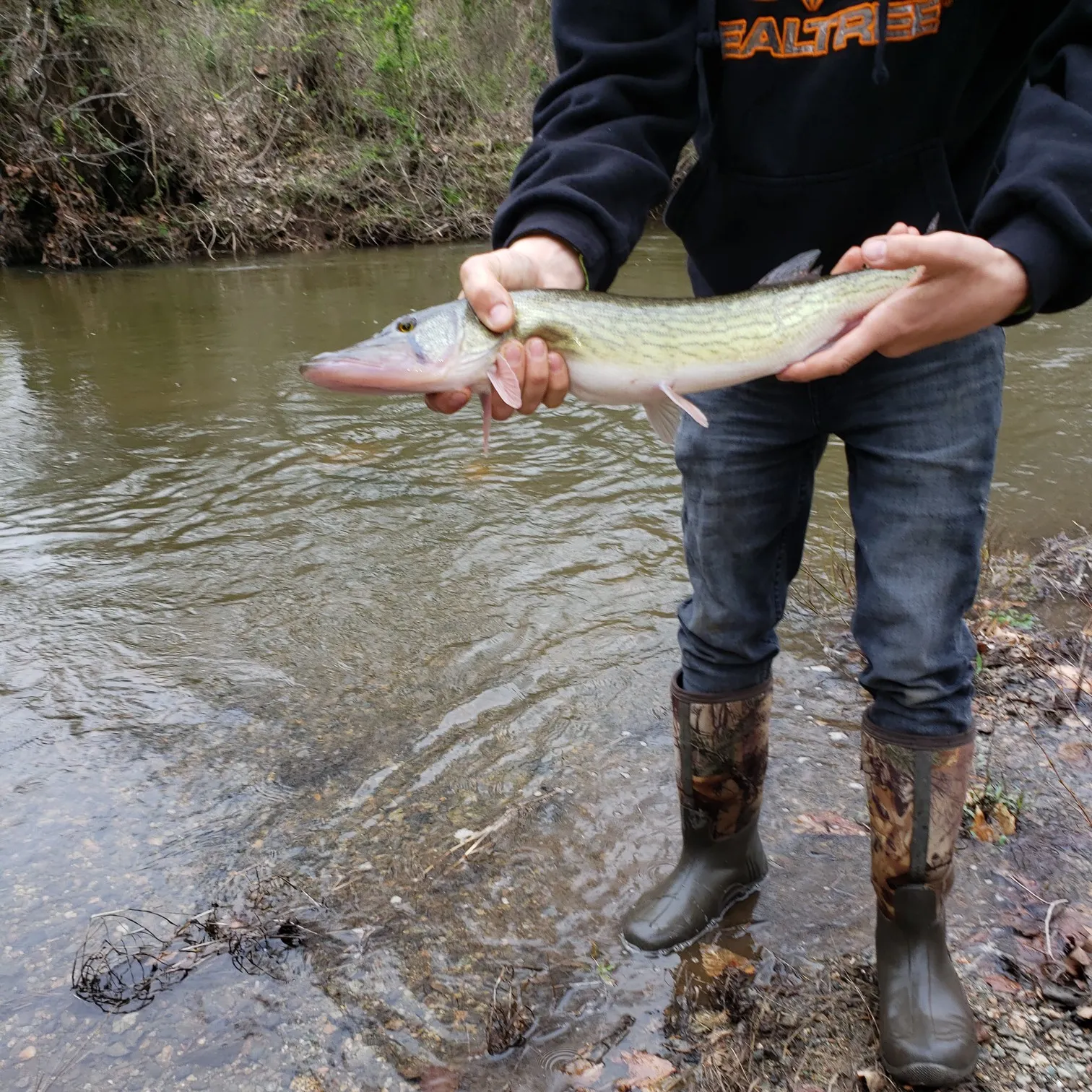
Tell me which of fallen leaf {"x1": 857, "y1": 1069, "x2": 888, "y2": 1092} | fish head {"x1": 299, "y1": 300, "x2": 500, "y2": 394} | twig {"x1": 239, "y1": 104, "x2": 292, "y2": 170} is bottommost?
fallen leaf {"x1": 857, "y1": 1069, "x2": 888, "y2": 1092}

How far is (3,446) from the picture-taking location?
240 inches

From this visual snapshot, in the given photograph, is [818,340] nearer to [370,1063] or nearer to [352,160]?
[370,1063]

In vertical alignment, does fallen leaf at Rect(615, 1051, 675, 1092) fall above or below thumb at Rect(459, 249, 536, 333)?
below

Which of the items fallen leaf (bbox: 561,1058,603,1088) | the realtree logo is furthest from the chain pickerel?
fallen leaf (bbox: 561,1058,603,1088)

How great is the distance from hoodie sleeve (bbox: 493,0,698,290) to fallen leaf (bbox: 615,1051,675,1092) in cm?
168

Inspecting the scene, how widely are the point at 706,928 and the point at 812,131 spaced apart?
184cm

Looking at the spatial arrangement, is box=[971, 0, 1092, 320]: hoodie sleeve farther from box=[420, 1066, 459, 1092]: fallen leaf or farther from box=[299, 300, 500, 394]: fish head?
→ box=[420, 1066, 459, 1092]: fallen leaf

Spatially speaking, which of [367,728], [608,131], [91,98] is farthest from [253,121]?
[608,131]

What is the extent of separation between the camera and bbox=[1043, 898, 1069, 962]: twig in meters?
2.03

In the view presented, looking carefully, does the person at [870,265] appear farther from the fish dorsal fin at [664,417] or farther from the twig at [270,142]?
the twig at [270,142]

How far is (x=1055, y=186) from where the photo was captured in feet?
5.03

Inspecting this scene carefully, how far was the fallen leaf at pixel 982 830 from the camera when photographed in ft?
8.07

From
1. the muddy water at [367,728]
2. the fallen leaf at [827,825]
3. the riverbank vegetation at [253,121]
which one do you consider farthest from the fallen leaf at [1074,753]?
the riverbank vegetation at [253,121]

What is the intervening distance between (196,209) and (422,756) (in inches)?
550
